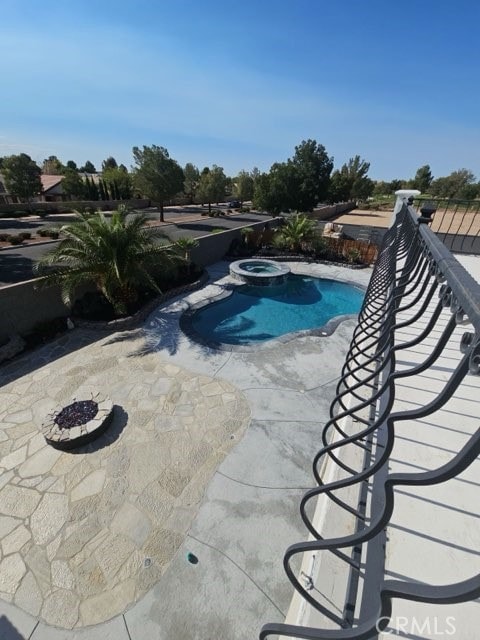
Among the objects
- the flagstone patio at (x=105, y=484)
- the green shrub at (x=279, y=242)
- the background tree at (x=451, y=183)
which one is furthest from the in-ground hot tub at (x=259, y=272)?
the background tree at (x=451, y=183)

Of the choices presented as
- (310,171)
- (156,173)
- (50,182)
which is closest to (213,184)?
(156,173)

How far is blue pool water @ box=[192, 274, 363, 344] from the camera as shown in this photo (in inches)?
449

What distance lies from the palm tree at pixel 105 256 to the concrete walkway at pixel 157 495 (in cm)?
281

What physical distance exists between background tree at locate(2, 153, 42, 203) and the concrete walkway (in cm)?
3857

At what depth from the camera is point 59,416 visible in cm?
615

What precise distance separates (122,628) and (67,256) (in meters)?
9.67

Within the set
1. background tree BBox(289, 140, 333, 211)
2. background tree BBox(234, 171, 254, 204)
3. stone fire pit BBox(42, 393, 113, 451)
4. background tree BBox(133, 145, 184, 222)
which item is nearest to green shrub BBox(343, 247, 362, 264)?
background tree BBox(289, 140, 333, 211)

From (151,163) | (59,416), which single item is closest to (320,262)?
(59,416)

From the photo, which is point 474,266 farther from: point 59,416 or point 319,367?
point 59,416

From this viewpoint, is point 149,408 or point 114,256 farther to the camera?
point 114,256

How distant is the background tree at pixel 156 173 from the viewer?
26953 mm

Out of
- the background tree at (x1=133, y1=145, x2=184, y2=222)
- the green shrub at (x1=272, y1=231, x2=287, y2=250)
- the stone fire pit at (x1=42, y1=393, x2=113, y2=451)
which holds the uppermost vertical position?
the background tree at (x1=133, y1=145, x2=184, y2=222)

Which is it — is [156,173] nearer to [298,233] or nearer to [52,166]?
[298,233]

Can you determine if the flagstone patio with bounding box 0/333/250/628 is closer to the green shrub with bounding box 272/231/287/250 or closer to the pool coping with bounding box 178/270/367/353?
the pool coping with bounding box 178/270/367/353
